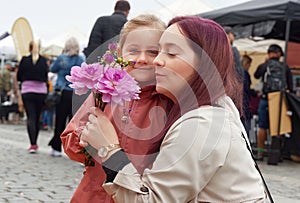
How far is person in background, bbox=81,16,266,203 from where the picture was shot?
1.64 metres

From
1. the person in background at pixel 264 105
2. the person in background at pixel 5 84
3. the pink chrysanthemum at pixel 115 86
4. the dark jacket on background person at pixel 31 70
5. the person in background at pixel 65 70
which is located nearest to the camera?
the pink chrysanthemum at pixel 115 86

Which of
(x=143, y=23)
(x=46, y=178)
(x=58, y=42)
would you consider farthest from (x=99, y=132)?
(x=58, y=42)

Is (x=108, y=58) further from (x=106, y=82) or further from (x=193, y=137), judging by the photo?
(x=193, y=137)

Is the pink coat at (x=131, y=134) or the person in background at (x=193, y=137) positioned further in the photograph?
the pink coat at (x=131, y=134)

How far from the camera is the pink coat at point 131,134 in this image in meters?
1.98

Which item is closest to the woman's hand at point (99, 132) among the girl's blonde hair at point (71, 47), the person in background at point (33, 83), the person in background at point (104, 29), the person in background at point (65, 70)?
the person in background at point (104, 29)

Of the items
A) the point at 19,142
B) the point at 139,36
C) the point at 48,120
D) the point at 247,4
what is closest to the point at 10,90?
the point at 48,120

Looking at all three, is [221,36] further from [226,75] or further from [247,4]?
[247,4]

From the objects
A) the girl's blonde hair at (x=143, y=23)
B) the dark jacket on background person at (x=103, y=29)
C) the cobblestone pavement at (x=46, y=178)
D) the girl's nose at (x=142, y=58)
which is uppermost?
the girl's blonde hair at (x=143, y=23)

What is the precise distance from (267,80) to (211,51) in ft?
25.2

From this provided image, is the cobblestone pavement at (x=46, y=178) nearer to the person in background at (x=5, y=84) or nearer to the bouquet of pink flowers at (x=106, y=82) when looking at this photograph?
the bouquet of pink flowers at (x=106, y=82)

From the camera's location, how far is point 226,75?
6.07ft

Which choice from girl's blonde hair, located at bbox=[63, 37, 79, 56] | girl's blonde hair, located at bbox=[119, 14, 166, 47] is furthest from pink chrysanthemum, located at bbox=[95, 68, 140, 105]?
girl's blonde hair, located at bbox=[63, 37, 79, 56]

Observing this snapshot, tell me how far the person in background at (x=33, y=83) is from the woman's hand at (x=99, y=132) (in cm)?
699
